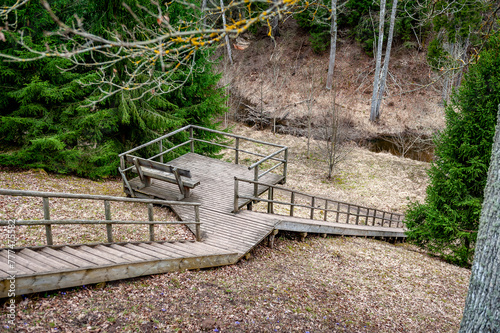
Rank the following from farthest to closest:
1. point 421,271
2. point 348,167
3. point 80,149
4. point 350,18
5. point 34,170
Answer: point 350,18
point 348,167
point 80,149
point 34,170
point 421,271

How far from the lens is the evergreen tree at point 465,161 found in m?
10.7

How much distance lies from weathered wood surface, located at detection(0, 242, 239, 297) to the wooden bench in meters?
2.49

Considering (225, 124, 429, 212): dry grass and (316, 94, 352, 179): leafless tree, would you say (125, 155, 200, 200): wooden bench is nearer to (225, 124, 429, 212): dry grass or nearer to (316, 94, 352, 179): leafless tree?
(225, 124, 429, 212): dry grass

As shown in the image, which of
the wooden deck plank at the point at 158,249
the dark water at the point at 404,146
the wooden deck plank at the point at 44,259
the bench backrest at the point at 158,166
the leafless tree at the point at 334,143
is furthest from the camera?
the dark water at the point at 404,146

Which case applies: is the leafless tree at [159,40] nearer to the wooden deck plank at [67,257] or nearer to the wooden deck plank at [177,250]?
the wooden deck plank at [67,257]

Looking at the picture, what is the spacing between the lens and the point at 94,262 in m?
5.44

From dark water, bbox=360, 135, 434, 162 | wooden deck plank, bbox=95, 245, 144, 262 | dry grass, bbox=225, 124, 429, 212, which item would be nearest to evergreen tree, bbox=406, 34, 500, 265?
dry grass, bbox=225, 124, 429, 212

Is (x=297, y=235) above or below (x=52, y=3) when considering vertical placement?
below

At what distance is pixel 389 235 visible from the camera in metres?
14.6

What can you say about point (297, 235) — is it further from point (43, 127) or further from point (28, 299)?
point (43, 127)

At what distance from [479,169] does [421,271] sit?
3.74m

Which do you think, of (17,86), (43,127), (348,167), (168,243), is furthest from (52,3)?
(348,167)

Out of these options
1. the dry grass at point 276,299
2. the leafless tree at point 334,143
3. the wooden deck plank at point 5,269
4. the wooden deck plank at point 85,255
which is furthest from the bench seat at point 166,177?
the leafless tree at point 334,143

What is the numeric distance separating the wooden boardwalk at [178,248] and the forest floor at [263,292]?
10.6 inches
